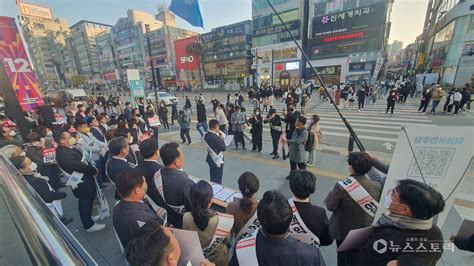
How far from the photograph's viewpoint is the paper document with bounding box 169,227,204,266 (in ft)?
5.08

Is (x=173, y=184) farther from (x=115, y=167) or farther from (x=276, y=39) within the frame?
(x=276, y=39)

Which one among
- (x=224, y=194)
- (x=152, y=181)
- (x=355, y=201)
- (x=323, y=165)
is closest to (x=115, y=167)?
(x=152, y=181)

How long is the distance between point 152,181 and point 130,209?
2.66 feet

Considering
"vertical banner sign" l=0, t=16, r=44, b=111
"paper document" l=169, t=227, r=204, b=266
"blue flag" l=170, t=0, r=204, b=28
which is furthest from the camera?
"vertical banner sign" l=0, t=16, r=44, b=111

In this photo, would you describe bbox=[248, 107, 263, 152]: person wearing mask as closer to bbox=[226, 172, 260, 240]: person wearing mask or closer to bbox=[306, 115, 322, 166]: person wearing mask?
bbox=[306, 115, 322, 166]: person wearing mask

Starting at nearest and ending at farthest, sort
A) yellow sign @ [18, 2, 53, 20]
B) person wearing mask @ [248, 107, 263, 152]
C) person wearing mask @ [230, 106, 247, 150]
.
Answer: person wearing mask @ [248, 107, 263, 152], person wearing mask @ [230, 106, 247, 150], yellow sign @ [18, 2, 53, 20]

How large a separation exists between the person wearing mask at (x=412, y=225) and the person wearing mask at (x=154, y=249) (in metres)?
1.52

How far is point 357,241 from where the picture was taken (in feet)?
5.69

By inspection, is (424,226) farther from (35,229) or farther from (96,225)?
(96,225)

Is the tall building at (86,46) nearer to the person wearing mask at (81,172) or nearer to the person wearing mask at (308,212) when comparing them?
the person wearing mask at (81,172)

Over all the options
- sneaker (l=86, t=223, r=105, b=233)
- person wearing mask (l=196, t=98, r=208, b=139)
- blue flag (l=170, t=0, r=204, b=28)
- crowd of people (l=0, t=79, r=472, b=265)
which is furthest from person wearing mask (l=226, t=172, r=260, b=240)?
person wearing mask (l=196, t=98, r=208, b=139)

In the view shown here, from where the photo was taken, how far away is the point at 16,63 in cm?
699

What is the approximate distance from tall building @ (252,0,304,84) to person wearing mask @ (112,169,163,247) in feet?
132

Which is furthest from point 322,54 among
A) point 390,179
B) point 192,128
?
point 390,179
